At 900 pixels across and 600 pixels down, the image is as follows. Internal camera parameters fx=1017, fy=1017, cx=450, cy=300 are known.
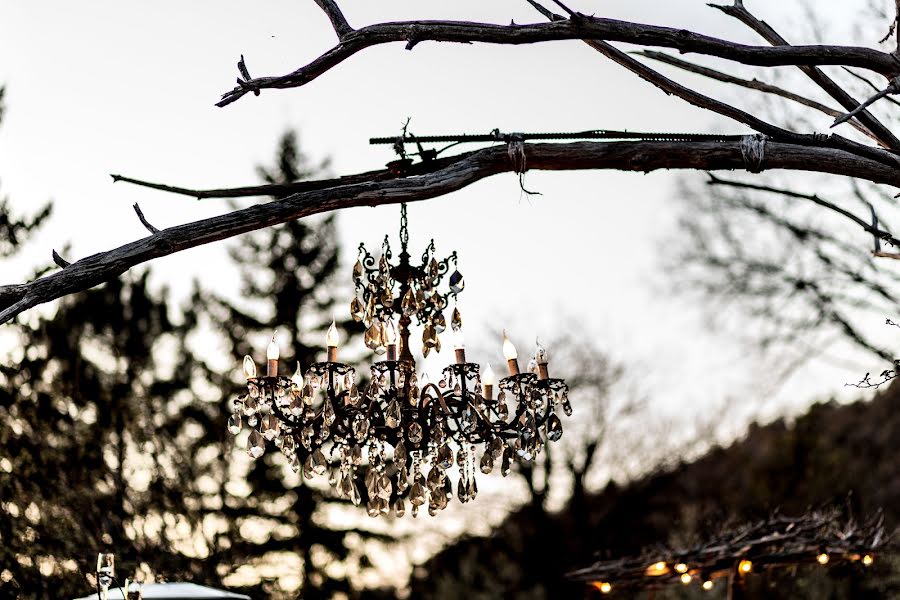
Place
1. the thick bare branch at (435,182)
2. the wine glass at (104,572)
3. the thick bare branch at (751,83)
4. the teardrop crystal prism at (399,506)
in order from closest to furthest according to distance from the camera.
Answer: the thick bare branch at (435,182)
the thick bare branch at (751,83)
the wine glass at (104,572)
the teardrop crystal prism at (399,506)

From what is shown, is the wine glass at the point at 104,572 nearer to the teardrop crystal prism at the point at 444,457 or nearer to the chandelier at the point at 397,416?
the chandelier at the point at 397,416

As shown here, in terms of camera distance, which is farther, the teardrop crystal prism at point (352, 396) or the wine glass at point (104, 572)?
the teardrop crystal prism at point (352, 396)

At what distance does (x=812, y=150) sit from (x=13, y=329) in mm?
8549

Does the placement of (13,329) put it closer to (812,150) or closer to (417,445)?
(417,445)

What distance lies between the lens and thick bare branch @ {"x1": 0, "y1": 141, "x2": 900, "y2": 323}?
77.6 inches

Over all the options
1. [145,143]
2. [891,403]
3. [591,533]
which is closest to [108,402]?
[145,143]

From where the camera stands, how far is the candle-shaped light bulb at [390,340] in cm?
428

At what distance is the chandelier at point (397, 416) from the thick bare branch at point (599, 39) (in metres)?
2.02

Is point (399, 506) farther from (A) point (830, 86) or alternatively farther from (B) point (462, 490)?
(A) point (830, 86)

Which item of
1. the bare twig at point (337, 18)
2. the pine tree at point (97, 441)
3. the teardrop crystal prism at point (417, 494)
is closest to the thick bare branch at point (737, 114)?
the bare twig at point (337, 18)

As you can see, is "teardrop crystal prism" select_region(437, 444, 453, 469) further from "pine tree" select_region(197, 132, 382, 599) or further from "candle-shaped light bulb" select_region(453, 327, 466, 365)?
"pine tree" select_region(197, 132, 382, 599)

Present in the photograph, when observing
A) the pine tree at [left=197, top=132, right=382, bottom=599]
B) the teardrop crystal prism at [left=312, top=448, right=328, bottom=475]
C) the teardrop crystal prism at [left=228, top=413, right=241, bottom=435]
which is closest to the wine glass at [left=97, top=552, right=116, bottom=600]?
the teardrop crystal prism at [left=228, top=413, right=241, bottom=435]

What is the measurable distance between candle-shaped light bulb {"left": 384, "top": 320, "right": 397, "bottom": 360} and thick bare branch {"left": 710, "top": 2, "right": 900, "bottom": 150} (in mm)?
2217

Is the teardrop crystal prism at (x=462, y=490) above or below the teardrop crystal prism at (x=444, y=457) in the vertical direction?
below
